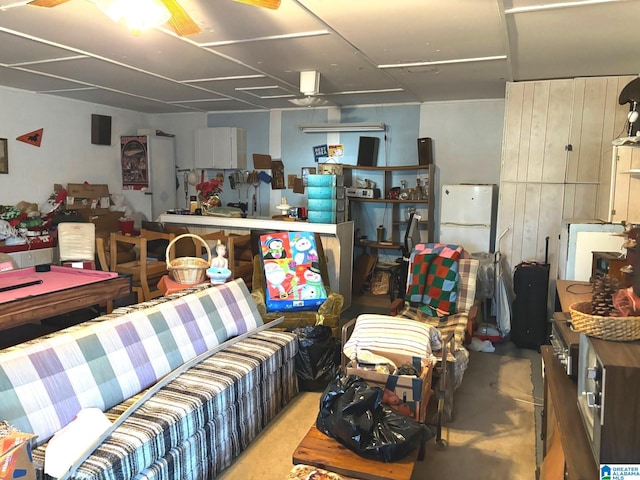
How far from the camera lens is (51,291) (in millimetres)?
3191

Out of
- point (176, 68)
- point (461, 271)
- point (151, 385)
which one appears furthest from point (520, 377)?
point (176, 68)

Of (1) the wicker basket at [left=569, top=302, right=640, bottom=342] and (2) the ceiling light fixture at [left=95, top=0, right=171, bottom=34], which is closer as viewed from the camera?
(1) the wicker basket at [left=569, top=302, right=640, bottom=342]

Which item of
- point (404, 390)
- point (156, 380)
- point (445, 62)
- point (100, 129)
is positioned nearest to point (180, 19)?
point (156, 380)

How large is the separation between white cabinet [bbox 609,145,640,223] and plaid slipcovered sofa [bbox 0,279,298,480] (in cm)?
272

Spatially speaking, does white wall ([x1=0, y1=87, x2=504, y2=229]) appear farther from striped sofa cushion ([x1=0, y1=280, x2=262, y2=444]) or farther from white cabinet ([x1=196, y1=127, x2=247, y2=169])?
striped sofa cushion ([x1=0, y1=280, x2=262, y2=444])

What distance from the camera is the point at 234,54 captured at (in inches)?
150

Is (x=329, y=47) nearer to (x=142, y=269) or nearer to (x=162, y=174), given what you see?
(x=142, y=269)

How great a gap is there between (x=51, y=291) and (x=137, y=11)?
1.92 meters

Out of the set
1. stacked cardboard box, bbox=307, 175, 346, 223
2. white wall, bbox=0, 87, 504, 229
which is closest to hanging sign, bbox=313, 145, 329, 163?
white wall, bbox=0, 87, 504, 229

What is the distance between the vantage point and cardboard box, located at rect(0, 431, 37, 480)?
4.61ft

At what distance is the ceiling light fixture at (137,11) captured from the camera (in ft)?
7.27

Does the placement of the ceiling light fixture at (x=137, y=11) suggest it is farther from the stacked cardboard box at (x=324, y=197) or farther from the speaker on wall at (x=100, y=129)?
the speaker on wall at (x=100, y=129)

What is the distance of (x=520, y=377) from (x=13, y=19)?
4475mm

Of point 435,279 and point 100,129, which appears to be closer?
point 435,279
